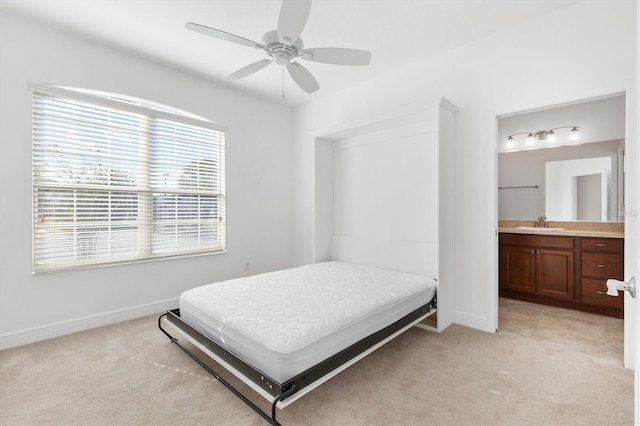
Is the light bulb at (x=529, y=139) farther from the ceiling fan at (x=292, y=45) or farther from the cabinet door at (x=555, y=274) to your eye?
the ceiling fan at (x=292, y=45)

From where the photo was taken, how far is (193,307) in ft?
7.54

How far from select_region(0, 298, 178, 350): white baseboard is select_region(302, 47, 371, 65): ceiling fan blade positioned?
3024 millimetres

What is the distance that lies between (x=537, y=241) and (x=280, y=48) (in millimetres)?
3612

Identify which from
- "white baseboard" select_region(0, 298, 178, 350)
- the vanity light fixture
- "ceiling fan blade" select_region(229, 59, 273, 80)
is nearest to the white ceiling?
"ceiling fan blade" select_region(229, 59, 273, 80)

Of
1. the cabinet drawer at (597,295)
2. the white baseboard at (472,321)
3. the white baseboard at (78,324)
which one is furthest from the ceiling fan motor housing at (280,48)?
the cabinet drawer at (597,295)

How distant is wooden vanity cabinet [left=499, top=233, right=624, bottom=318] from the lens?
3221 millimetres

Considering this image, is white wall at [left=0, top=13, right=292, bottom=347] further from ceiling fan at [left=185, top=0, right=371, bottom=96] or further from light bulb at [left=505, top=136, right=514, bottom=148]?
light bulb at [left=505, top=136, right=514, bottom=148]

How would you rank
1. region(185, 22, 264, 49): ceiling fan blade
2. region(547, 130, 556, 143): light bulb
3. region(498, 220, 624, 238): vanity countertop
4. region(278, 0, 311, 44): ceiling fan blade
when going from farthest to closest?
region(547, 130, 556, 143): light bulb, region(498, 220, 624, 238): vanity countertop, region(185, 22, 264, 49): ceiling fan blade, region(278, 0, 311, 44): ceiling fan blade

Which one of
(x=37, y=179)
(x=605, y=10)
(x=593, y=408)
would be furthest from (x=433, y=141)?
(x=37, y=179)

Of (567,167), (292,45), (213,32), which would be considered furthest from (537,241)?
(213,32)

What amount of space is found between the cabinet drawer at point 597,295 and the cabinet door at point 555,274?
0.37ft

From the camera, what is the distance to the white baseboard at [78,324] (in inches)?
102

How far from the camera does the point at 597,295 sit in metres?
3.27

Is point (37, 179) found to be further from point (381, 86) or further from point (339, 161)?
point (381, 86)
